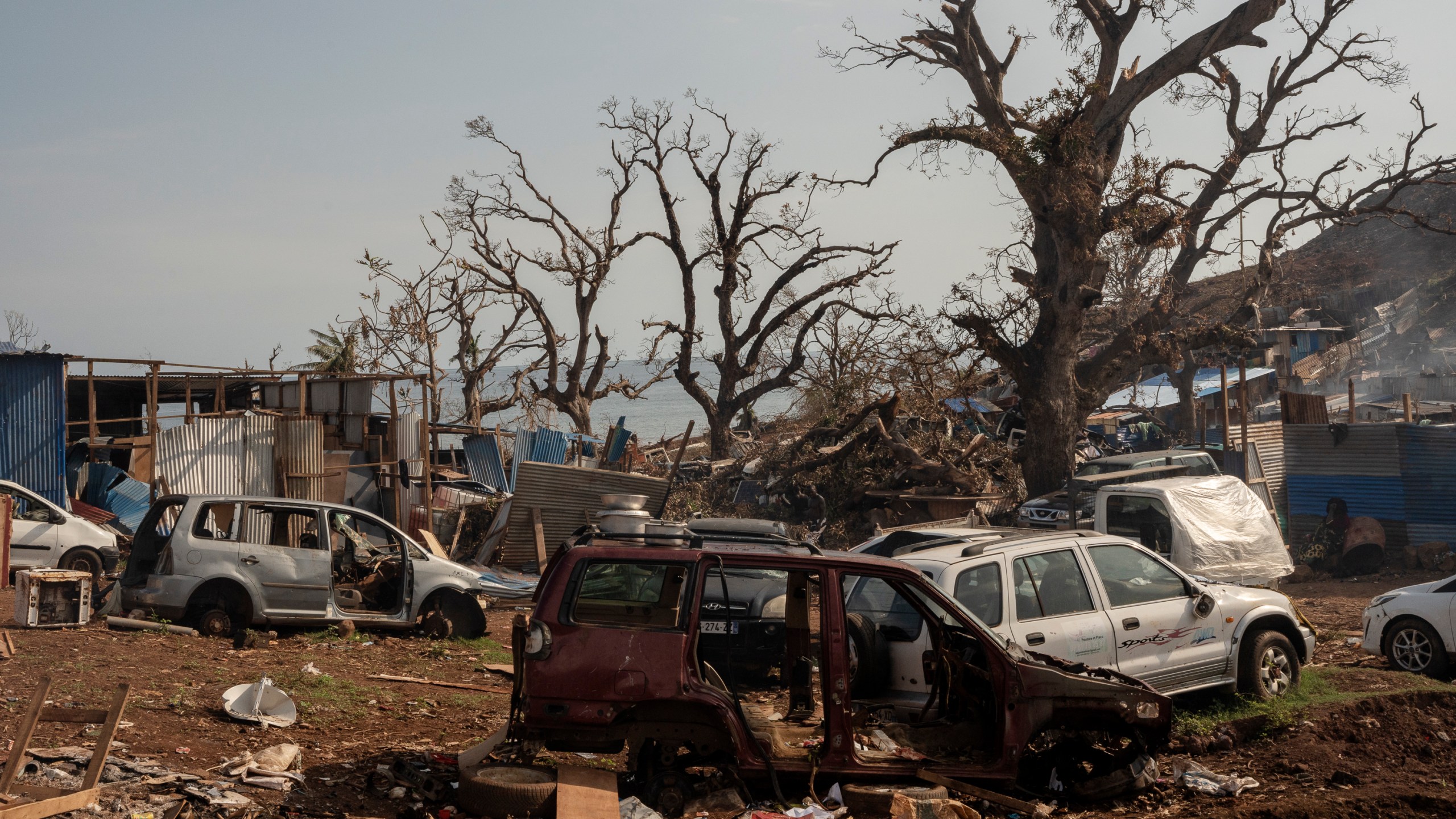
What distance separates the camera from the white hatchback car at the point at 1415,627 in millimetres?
10391

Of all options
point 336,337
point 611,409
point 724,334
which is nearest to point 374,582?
point 724,334

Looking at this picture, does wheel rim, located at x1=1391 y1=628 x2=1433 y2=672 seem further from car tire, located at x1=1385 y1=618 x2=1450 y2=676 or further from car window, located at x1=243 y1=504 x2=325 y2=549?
car window, located at x1=243 y1=504 x2=325 y2=549

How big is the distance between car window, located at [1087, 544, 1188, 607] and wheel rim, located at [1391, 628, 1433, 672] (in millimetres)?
4083

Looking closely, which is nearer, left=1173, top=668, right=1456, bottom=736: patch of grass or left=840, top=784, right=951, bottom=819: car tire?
left=840, top=784, right=951, bottom=819: car tire

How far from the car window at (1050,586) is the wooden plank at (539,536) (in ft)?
41.9

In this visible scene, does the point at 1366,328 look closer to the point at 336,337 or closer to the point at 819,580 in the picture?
the point at 336,337


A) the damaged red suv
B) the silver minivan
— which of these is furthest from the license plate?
the silver minivan

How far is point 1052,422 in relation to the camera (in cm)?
2034

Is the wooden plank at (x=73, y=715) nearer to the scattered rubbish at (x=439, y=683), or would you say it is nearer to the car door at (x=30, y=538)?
the scattered rubbish at (x=439, y=683)

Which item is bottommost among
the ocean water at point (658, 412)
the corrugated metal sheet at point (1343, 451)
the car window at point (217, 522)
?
the car window at point (217, 522)

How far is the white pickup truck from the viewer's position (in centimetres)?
1495

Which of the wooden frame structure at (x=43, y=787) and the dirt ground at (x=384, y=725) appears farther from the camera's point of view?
the dirt ground at (x=384, y=725)

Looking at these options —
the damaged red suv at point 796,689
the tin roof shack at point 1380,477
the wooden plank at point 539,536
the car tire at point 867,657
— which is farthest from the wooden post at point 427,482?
the tin roof shack at point 1380,477

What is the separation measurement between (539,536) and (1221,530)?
11.6 meters
